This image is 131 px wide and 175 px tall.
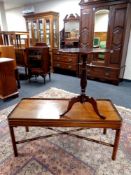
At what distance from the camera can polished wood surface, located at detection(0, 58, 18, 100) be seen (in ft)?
9.01

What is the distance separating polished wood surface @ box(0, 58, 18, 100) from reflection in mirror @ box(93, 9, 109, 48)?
227 cm

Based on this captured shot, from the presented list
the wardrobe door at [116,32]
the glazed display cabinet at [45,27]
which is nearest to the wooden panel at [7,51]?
the glazed display cabinet at [45,27]

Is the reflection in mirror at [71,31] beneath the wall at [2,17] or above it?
beneath

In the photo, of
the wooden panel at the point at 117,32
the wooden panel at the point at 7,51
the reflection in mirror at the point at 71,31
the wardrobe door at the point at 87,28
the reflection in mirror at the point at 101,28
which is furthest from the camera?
the reflection in mirror at the point at 71,31

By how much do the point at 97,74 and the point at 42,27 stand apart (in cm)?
251

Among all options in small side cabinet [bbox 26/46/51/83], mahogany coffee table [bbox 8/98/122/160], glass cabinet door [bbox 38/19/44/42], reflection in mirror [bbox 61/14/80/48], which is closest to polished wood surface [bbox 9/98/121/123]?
mahogany coffee table [bbox 8/98/122/160]

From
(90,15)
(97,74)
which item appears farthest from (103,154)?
(90,15)

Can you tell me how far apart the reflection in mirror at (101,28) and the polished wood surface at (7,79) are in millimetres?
2270

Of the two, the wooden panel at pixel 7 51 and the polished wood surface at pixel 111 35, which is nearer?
the polished wood surface at pixel 111 35

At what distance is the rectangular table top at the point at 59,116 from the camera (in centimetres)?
139

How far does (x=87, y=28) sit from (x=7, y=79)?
2.47 metres

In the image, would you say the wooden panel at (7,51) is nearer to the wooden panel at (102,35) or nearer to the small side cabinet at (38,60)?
the small side cabinet at (38,60)

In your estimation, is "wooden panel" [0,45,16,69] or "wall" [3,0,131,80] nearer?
"wooden panel" [0,45,16,69]

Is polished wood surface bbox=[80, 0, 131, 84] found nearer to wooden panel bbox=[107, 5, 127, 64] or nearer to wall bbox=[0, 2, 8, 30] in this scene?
wooden panel bbox=[107, 5, 127, 64]
